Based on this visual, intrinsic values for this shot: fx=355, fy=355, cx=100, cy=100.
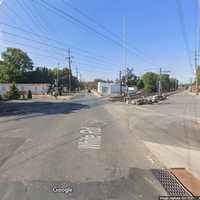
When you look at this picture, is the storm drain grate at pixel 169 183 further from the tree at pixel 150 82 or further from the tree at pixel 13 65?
the tree at pixel 150 82

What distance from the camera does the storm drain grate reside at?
24.1 ft

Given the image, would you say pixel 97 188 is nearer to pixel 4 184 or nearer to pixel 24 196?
pixel 24 196

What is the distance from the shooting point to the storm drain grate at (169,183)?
734cm

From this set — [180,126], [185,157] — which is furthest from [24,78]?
[185,157]

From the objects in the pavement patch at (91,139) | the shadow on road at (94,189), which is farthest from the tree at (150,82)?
the shadow on road at (94,189)

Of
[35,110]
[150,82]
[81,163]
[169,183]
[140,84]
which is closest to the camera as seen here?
[169,183]

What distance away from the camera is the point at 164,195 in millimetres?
7082

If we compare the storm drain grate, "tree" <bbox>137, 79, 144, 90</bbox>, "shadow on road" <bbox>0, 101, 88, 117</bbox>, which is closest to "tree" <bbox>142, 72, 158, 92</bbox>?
"tree" <bbox>137, 79, 144, 90</bbox>

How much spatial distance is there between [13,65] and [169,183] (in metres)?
117

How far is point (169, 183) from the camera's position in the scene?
805 cm

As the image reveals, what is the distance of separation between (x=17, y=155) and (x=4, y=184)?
10.9 feet

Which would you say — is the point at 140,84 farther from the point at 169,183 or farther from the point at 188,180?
the point at 169,183

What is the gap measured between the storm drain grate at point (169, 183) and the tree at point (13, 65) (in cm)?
11184

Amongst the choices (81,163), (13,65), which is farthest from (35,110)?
(13,65)
